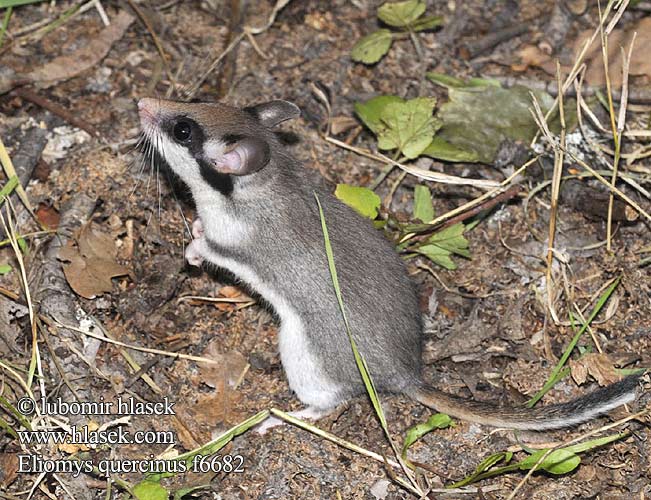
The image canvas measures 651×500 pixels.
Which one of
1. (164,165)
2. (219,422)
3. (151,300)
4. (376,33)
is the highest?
(376,33)

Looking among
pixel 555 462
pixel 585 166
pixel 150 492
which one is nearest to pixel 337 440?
pixel 150 492

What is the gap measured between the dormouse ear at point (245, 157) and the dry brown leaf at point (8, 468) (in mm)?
1585

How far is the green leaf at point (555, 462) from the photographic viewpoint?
389 centimetres

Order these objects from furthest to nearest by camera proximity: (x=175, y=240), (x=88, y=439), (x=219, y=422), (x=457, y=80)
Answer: (x=457, y=80), (x=175, y=240), (x=219, y=422), (x=88, y=439)

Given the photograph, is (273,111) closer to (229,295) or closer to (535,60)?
(229,295)

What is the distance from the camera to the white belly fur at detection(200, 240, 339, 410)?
162 inches

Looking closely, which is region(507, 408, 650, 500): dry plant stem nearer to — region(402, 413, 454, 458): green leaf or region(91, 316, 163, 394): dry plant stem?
region(402, 413, 454, 458): green leaf

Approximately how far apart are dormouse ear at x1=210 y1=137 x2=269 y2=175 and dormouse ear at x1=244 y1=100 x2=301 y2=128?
457 mm

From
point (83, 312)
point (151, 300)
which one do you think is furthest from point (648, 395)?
point (83, 312)

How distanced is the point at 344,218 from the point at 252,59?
159 centimetres

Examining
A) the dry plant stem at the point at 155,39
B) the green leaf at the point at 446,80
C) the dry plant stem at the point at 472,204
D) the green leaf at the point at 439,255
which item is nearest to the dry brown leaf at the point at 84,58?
the dry plant stem at the point at 155,39

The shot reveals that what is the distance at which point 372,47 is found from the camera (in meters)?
5.22

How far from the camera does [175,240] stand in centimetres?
465

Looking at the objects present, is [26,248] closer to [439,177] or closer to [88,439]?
[88,439]
